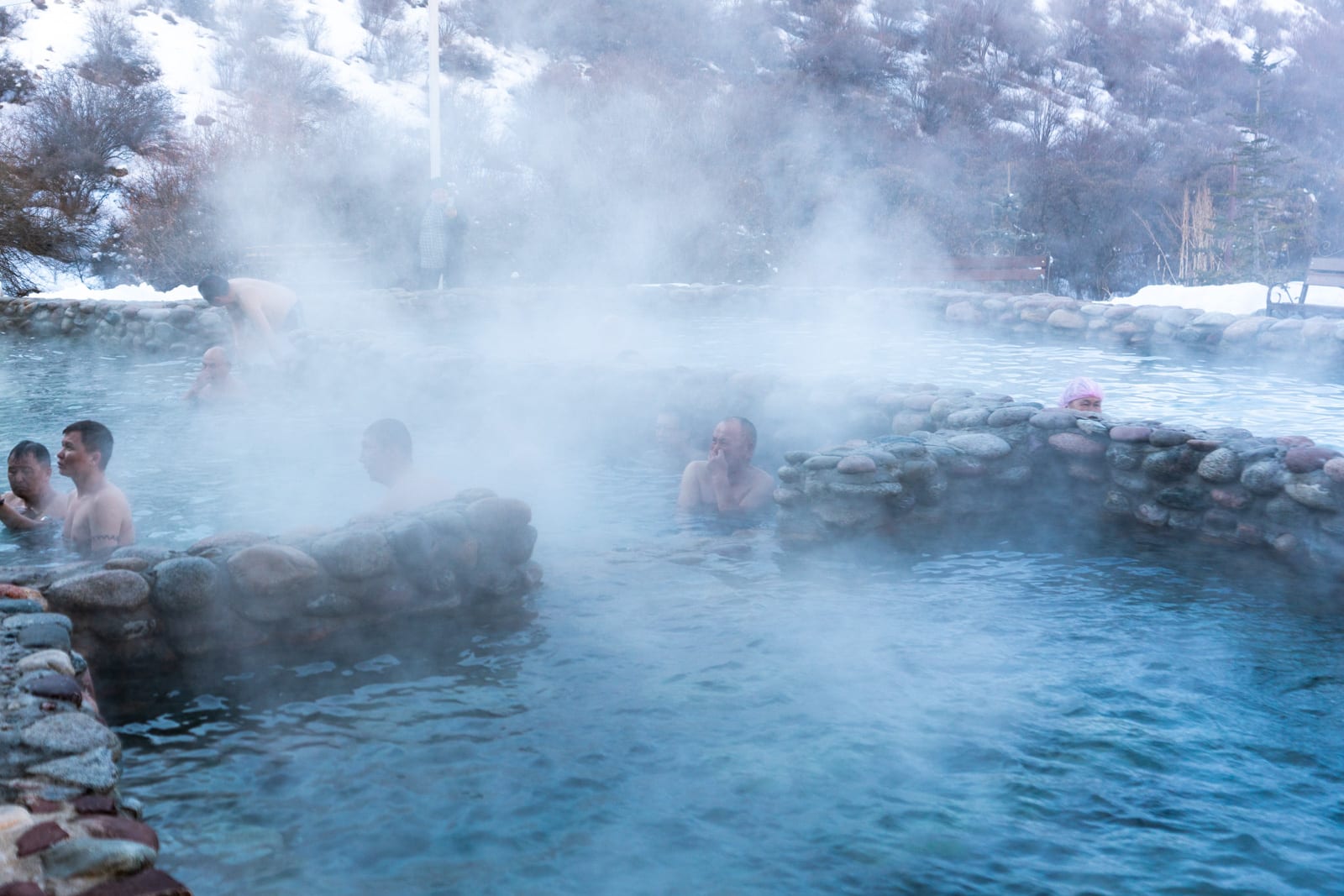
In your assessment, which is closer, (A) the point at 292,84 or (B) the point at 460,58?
(A) the point at 292,84


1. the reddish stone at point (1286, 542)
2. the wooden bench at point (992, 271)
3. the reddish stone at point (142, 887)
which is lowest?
the reddish stone at point (142, 887)

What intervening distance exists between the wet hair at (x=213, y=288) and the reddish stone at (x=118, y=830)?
6.45 meters

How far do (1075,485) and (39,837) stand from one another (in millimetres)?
4489

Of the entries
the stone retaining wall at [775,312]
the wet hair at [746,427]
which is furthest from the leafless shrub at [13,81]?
the wet hair at [746,427]

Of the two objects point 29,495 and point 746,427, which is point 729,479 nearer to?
point 746,427

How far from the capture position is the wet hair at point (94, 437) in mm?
4535

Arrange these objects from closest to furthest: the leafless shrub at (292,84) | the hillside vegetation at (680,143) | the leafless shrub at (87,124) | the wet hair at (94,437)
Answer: the wet hair at (94,437), the hillside vegetation at (680,143), the leafless shrub at (87,124), the leafless shrub at (292,84)

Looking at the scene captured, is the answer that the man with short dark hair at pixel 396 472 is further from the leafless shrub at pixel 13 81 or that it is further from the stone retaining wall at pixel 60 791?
the leafless shrub at pixel 13 81

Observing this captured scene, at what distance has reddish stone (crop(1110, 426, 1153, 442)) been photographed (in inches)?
196

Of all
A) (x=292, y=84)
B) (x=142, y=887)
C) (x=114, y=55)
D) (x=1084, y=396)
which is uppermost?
(x=114, y=55)

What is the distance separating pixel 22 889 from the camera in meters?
1.71

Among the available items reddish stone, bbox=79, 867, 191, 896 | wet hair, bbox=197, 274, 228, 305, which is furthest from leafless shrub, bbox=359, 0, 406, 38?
reddish stone, bbox=79, 867, 191, 896

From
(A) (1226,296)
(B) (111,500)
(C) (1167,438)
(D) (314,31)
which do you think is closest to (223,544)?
(B) (111,500)

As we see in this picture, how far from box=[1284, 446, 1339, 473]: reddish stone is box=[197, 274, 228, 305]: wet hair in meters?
6.65
